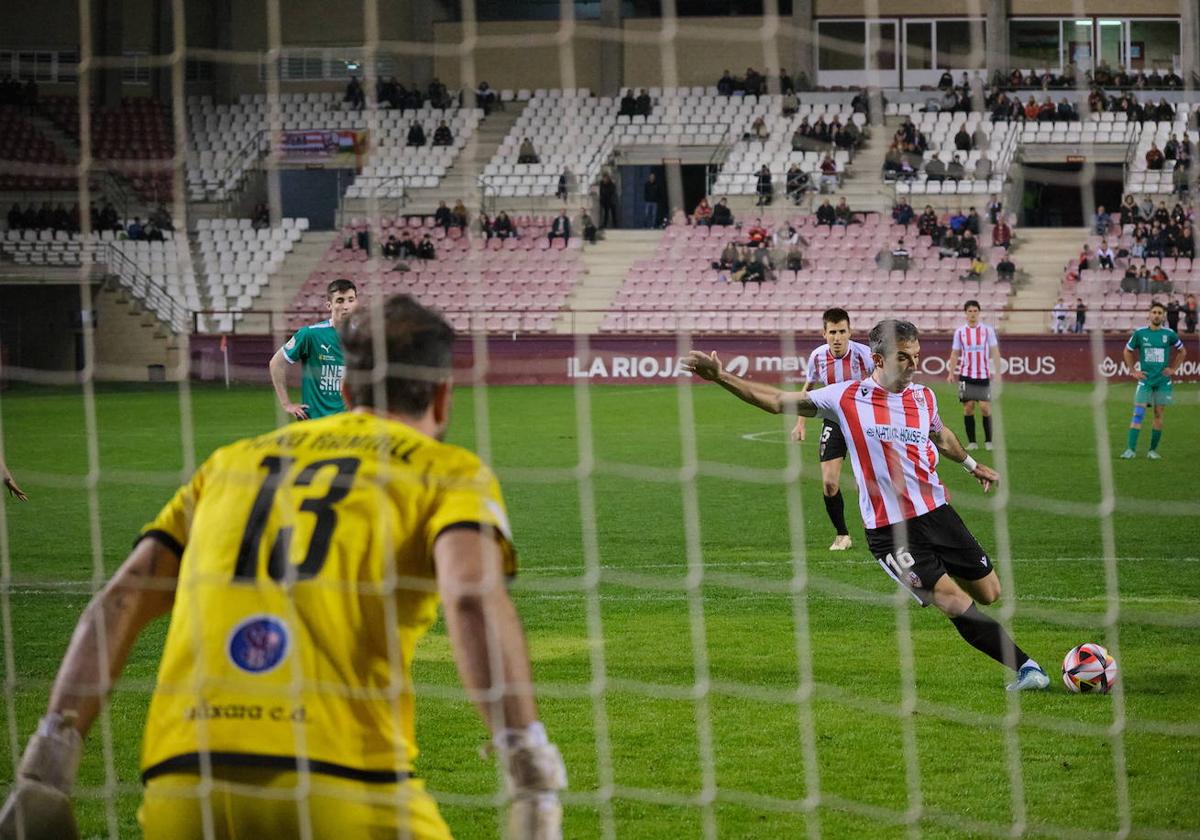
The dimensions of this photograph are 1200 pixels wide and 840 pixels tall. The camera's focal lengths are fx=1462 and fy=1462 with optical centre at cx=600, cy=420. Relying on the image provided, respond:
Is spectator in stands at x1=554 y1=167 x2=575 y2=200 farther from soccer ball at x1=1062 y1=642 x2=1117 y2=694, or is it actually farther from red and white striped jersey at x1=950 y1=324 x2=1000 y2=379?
soccer ball at x1=1062 y1=642 x2=1117 y2=694

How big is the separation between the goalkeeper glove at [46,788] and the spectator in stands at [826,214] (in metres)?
27.9

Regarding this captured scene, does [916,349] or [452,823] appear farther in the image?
[916,349]

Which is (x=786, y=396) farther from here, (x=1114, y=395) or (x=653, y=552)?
(x=1114, y=395)

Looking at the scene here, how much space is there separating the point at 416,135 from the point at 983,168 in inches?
534

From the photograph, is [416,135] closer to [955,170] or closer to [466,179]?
[466,179]

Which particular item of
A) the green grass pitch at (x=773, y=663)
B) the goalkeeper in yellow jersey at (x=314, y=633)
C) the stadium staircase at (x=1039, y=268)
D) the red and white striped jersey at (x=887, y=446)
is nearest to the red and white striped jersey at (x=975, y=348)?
the green grass pitch at (x=773, y=663)

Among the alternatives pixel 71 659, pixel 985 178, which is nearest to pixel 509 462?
pixel 71 659

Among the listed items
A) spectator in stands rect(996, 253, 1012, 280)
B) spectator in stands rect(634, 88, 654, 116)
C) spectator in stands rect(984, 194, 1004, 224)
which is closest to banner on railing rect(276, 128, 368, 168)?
spectator in stands rect(634, 88, 654, 116)

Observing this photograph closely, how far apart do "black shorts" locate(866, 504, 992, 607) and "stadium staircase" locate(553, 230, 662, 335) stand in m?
22.6

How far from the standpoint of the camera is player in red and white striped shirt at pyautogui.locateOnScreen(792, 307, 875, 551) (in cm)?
1050

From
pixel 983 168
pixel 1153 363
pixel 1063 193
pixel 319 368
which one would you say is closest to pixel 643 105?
pixel 983 168

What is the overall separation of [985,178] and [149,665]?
2745 centimetres

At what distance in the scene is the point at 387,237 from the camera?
3228 centimetres

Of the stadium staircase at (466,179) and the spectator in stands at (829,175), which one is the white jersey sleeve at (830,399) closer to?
the spectator in stands at (829,175)
